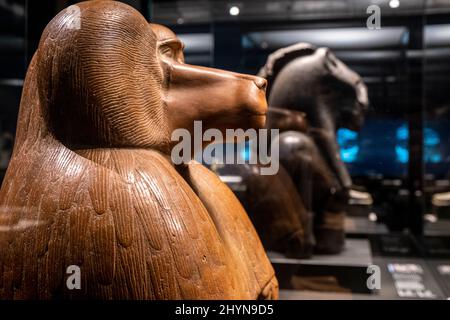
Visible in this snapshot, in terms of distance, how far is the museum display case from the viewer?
1.00 m

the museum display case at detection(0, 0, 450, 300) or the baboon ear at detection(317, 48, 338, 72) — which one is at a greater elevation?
the baboon ear at detection(317, 48, 338, 72)

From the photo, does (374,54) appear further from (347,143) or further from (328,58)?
(347,143)

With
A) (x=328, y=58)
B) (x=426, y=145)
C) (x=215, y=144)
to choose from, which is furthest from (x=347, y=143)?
(x=215, y=144)

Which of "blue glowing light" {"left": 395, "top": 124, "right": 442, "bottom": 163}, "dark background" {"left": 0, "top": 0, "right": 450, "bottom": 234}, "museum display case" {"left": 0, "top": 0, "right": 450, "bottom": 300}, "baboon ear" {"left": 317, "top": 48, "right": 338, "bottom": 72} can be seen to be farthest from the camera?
"blue glowing light" {"left": 395, "top": 124, "right": 442, "bottom": 163}

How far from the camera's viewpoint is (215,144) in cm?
139

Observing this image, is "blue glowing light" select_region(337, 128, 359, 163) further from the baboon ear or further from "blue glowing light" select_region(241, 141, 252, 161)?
"blue glowing light" select_region(241, 141, 252, 161)

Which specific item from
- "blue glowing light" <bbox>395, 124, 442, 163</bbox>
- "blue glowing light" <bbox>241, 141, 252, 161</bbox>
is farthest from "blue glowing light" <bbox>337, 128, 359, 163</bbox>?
"blue glowing light" <bbox>241, 141, 252, 161</bbox>

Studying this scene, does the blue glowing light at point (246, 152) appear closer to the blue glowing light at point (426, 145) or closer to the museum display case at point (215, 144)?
the museum display case at point (215, 144)

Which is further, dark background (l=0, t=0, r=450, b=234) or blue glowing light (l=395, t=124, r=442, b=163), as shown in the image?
blue glowing light (l=395, t=124, r=442, b=163)

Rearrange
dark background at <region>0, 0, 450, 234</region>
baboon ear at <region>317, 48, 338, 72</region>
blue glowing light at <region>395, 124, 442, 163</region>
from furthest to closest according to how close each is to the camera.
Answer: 1. blue glowing light at <region>395, 124, 442, 163</region>
2. baboon ear at <region>317, 48, 338, 72</region>
3. dark background at <region>0, 0, 450, 234</region>

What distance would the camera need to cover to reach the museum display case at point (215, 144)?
998 millimetres

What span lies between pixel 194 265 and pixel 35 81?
0.50 m

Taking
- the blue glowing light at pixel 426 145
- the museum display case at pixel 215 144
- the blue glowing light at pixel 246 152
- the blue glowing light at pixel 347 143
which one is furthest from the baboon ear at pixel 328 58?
the blue glowing light at pixel 246 152
